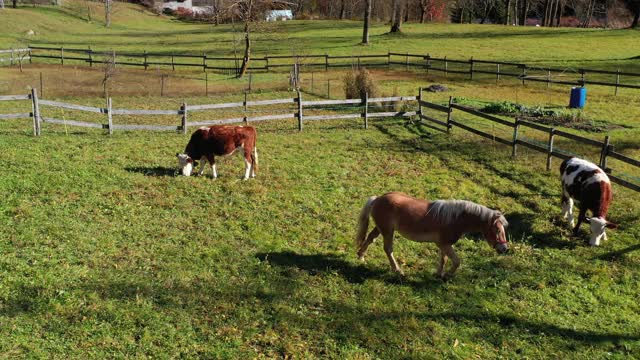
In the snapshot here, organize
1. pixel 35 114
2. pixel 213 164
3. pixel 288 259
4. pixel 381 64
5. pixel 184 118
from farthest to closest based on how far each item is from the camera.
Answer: pixel 381 64 < pixel 184 118 < pixel 35 114 < pixel 213 164 < pixel 288 259

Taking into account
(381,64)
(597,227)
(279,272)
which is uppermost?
(381,64)

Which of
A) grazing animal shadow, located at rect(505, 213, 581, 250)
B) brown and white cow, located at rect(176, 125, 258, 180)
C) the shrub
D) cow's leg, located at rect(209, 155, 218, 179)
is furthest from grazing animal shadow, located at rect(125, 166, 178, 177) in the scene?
the shrub

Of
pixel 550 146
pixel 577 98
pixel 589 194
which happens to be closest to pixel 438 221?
pixel 589 194

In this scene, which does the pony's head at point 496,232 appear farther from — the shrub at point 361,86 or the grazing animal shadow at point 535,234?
the shrub at point 361,86

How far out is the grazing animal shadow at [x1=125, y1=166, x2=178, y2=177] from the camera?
487 inches

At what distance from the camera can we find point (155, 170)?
12.7 metres

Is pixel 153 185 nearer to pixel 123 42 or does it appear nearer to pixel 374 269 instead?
pixel 374 269

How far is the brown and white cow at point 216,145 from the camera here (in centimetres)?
1212

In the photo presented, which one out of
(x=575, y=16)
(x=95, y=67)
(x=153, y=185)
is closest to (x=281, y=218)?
(x=153, y=185)

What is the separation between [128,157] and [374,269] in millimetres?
8424

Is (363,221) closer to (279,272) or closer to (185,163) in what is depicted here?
(279,272)

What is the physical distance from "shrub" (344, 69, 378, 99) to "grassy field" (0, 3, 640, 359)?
5829mm

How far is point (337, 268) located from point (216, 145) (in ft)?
17.2

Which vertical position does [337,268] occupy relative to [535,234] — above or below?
below
